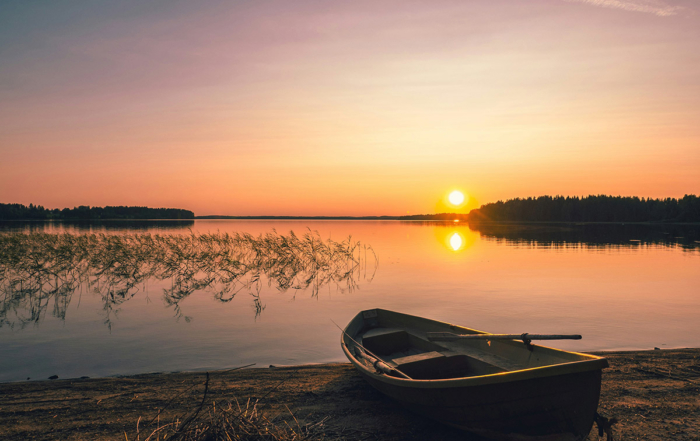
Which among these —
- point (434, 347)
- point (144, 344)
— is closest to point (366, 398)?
point (434, 347)

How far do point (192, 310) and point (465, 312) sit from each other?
1036 cm

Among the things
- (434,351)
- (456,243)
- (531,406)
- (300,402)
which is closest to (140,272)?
(300,402)

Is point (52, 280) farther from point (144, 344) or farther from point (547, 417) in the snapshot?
point (547, 417)

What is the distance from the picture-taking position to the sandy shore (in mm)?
5820

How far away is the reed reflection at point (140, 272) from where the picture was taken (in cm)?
1594

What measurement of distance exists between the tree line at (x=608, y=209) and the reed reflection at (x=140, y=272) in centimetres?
13980

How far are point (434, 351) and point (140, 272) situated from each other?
19.6 metres

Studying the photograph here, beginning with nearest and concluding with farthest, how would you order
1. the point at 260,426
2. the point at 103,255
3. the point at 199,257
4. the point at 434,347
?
the point at 260,426, the point at 434,347, the point at 103,255, the point at 199,257

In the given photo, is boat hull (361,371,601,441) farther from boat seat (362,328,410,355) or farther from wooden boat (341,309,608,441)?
boat seat (362,328,410,355)

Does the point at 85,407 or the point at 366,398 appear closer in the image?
the point at 85,407

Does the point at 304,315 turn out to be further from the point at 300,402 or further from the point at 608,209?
the point at 608,209

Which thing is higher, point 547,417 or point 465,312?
A: point 547,417

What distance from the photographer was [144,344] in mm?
10883

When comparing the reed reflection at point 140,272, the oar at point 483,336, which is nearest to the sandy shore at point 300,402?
the oar at point 483,336
